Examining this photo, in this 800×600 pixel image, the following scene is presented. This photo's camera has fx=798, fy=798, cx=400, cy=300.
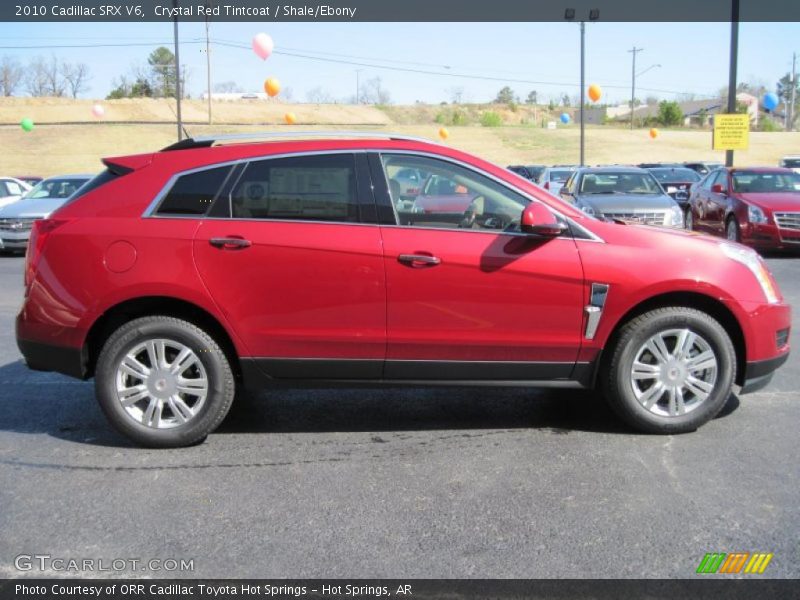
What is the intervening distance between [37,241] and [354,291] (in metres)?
1.91

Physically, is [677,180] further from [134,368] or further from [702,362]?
[134,368]

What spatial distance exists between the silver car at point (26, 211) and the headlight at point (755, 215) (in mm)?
12245

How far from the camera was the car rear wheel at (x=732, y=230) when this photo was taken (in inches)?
555

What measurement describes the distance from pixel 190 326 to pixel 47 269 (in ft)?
2.98

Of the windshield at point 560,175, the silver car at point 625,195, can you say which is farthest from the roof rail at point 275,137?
the windshield at point 560,175

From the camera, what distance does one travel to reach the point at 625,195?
45.9 ft

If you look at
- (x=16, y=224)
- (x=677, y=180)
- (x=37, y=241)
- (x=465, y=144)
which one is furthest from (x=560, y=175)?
(x=465, y=144)

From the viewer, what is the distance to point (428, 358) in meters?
4.66

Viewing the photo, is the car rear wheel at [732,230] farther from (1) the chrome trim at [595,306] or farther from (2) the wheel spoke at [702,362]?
(1) the chrome trim at [595,306]

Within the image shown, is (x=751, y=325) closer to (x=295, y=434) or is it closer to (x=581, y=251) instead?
(x=581, y=251)

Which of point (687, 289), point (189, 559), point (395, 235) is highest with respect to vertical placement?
point (395, 235)

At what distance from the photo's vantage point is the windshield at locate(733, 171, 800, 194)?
14648mm

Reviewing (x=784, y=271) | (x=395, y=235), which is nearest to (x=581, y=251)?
(x=395, y=235)

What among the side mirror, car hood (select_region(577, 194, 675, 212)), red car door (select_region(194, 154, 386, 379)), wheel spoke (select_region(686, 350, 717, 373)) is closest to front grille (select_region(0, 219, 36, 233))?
car hood (select_region(577, 194, 675, 212))
